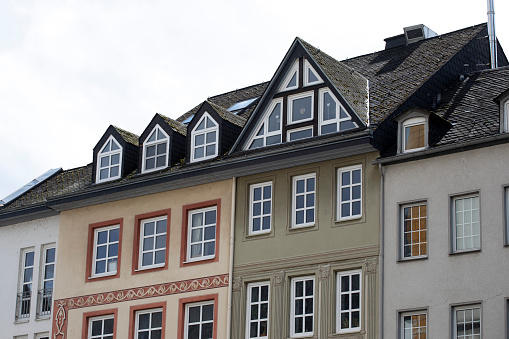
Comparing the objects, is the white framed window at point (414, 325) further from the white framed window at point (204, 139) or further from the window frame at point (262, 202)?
the white framed window at point (204, 139)

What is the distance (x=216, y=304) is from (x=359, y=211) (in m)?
5.88

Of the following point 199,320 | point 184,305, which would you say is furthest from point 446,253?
point 184,305

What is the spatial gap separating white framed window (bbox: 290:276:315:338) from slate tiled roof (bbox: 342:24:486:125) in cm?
557

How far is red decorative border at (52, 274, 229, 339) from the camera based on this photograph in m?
43.6

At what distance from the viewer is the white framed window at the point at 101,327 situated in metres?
45.9

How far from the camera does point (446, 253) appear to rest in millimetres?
38531

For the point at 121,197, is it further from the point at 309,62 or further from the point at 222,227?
the point at 309,62

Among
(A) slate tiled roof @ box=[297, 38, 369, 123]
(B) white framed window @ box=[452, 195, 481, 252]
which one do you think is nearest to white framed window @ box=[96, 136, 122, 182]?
(A) slate tiled roof @ box=[297, 38, 369, 123]

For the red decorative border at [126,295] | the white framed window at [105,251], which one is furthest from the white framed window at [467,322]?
the white framed window at [105,251]

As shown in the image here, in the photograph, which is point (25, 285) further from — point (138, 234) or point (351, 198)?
point (351, 198)

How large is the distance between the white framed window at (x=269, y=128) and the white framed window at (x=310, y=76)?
1.11 meters

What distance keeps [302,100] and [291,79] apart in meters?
1.01

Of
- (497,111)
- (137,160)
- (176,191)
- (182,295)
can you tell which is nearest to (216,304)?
(182,295)

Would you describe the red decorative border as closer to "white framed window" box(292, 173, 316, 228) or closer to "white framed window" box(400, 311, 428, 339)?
"white framed window" box(292, 173, 316, 228)
